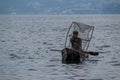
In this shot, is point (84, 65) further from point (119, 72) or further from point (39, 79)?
point (39, 79)

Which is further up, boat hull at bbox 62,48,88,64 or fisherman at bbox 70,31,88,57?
fisherman at bbox 70,31,88,57

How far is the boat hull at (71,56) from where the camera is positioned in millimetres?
31050

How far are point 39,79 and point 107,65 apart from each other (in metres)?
7.96

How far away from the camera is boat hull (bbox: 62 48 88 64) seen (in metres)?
31.0

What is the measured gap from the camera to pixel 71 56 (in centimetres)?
3142

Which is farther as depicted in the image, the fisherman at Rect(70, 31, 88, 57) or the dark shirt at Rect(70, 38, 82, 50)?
the dark shirt at Rect(70, 38, 82, 50)

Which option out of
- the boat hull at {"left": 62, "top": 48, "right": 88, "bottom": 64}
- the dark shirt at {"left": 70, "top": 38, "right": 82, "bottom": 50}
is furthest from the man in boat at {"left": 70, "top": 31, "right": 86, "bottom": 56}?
the boat hull at {"left": 62, "top": 48, "right": 88, "bottom": 64}

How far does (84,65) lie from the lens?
3192 cm

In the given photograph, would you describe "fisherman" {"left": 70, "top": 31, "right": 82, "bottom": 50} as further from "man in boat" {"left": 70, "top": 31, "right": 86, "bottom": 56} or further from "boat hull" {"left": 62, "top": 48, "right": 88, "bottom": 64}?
"boat hull" {"left": 62, "top": 48, "right": 88, "bottom": 64}

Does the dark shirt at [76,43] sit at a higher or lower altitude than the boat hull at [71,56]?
higher

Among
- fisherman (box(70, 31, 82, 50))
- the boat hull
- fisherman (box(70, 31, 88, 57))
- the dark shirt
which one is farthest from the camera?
the dark shirt

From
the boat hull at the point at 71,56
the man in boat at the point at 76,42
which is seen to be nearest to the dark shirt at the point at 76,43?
the man in boat at the point at 76,42

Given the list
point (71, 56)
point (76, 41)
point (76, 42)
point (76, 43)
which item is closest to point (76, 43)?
point (76, 43)

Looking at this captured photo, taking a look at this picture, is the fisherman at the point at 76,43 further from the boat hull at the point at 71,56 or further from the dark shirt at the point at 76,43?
the boat hull at the point at 71,56
